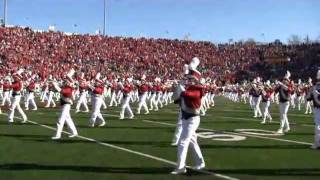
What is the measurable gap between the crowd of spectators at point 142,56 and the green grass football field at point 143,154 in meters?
34.8

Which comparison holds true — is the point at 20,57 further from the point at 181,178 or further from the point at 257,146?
the point at 181,178

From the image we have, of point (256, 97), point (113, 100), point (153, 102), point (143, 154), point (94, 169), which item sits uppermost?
point (256, 97)

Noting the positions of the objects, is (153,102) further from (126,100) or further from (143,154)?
(143,154)

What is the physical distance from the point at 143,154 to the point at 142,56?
58.7 m

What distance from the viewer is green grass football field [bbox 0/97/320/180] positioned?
10.9m

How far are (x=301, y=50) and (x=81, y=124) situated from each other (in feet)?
203

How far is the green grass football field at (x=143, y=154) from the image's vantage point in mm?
10859

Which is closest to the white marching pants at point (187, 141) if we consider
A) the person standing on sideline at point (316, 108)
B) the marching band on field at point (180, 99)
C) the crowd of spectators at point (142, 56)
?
the marching band on field at point (180, 99)

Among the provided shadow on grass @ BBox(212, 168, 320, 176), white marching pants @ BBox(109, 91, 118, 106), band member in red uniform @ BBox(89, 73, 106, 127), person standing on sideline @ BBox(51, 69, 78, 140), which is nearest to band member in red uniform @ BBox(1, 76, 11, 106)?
white marching pants @ BBox(109, 91, 118, 106)

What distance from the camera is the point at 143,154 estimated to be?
13.3m

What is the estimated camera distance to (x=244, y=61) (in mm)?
78812

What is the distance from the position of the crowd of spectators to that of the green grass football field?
34.8 meters

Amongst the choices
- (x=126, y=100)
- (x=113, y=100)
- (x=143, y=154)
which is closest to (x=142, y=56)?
(x=113, y=100)

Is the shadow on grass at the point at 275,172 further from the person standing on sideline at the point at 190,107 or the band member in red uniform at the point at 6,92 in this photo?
the band member in red uniform at the point at 6,92
